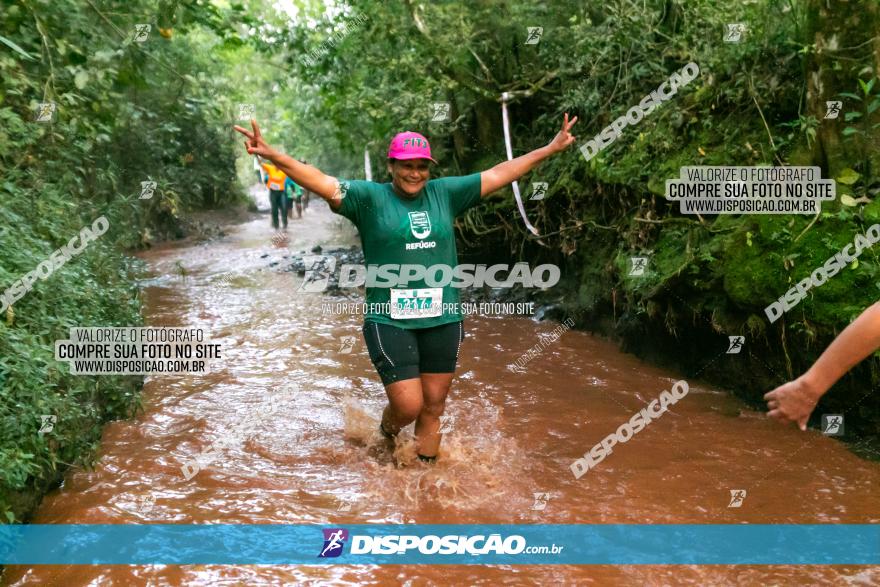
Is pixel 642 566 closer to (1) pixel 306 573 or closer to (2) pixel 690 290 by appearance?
(1) pixel 306 573

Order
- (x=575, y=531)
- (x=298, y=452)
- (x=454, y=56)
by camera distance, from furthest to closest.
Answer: (x=454, y=56) → (x=298, y=452) → (x=575, y=531)

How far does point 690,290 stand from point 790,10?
258 centimetres

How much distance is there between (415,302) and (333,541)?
4.70 ft

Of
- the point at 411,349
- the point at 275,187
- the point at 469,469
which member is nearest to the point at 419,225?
the point at 411,349

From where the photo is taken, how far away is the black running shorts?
14.4 ft

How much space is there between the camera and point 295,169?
400 centimetres

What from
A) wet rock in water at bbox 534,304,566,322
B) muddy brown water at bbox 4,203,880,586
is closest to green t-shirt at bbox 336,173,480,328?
muddy brown water at bbox 4,203,880,586

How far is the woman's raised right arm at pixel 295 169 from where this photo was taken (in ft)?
12.8

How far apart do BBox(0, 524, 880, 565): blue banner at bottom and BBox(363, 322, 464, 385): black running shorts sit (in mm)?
914

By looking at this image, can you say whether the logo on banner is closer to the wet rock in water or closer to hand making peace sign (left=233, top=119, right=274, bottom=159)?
hand making peace sign (left=233, top=119, right=274, bottom=159)

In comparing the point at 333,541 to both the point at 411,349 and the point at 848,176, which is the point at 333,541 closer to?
the point at 411,349

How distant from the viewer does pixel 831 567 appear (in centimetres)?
364

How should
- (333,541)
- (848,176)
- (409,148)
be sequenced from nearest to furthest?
(333,541)
(409,148)
(848,176)

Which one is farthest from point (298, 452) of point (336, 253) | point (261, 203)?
point (261, 203)
